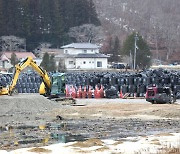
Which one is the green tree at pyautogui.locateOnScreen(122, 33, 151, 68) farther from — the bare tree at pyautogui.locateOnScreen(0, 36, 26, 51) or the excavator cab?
the excavator cab

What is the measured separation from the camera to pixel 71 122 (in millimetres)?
24016

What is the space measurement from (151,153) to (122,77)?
104 feet

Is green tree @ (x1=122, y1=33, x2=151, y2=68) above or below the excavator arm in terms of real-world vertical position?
above

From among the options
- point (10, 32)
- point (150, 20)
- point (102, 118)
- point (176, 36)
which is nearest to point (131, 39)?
point (10, 32)

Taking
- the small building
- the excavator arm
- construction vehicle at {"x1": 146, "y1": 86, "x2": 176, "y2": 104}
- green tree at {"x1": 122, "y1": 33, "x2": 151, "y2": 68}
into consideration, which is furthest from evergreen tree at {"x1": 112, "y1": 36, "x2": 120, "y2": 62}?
construction vehicle at {"x1": 146, "y1": 86, "x2": 176, "y2": 104}

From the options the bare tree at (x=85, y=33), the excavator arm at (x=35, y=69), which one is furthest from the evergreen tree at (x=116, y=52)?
the excavator arm at (x=35, y=69)

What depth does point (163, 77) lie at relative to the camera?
1747 inches

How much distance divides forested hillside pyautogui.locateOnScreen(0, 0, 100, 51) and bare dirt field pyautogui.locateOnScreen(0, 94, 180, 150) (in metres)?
63.2

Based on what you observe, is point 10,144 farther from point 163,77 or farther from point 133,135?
point 163,77

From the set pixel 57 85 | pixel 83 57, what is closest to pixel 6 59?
pixel 83 57

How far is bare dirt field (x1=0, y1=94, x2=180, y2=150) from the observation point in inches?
745

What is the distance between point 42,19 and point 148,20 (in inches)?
1445

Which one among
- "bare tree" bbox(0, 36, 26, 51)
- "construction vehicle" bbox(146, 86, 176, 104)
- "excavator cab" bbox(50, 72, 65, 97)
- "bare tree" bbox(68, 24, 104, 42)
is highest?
"bare tree" bbox(68, 24, 104, 42)

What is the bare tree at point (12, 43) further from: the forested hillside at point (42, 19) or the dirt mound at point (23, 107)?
the dirt mound at point (23, 107)
